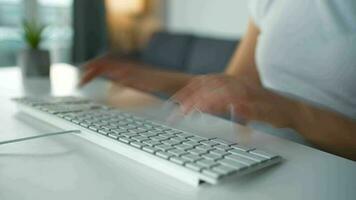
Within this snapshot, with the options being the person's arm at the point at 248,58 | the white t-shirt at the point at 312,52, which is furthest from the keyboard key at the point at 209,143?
the person's arm at the point at 248,58

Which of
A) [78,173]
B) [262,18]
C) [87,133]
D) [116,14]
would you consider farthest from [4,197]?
[116,14]

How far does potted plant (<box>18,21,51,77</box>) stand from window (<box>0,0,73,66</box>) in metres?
1.93

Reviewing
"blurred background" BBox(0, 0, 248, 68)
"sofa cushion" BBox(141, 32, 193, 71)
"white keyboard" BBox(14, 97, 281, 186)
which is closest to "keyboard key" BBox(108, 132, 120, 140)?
"white keyboard" BBox(14, 97, 281, 186)

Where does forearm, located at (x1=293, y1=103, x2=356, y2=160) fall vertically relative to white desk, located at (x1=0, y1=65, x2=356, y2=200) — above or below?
above

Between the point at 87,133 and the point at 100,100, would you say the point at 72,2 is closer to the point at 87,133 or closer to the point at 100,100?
the point at 100,100

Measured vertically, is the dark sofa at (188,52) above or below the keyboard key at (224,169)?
below

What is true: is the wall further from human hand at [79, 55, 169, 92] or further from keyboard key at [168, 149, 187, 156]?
keyboard key at [168, 149, 187, 156]

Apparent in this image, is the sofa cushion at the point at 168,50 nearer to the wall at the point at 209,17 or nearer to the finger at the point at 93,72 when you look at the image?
the wall at the point at 209,17

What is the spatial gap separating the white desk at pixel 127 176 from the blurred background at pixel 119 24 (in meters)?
2.34

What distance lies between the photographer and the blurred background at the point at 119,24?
3012mm

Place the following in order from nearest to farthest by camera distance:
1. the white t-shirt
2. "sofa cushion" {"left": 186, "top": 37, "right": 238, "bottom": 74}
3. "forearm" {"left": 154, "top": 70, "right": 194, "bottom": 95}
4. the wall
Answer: the white t-shirt, "forearm" {"left": 154, "top": 70, "right": 194, "bottom": 95}, "sofa cushion" {"left": 186, "top": 37, "right": 238, "bottom": 74}, the wall

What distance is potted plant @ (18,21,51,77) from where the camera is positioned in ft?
3.50

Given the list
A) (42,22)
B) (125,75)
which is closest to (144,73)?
(125,75)

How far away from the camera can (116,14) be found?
3475 mm
